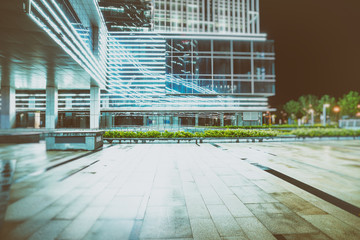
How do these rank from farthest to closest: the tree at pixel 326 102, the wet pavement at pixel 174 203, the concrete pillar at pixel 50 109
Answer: the tree at pixel 326 102
the concrete pillar at pixel 50 109
the wet pavement at pixel 174 203

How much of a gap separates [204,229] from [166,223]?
0.81 metres

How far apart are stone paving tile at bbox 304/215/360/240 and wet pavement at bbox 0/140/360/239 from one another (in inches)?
0.7

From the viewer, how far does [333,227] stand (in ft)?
13.4

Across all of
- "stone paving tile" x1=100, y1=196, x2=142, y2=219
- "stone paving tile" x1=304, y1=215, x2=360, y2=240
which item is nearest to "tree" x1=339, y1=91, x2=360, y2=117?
"stone paving tile" x1=304, y1=215, x2=360, y2=240

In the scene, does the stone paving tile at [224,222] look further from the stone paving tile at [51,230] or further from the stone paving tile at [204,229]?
the stone paving tile at [51,230]

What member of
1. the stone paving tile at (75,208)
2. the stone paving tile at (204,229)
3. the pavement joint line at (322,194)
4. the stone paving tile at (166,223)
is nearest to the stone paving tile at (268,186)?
the pavement joint line at (322,194)

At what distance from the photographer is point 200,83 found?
2506 inches

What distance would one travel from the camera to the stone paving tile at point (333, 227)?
378cm

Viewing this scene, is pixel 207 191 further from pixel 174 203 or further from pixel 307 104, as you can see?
pixel 307 104

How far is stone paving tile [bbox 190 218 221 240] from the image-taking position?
371 centimetres

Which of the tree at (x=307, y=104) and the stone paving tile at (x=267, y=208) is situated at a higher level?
the tree at (x=307, y=104)

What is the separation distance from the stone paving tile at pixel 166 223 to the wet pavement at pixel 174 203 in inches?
0.7

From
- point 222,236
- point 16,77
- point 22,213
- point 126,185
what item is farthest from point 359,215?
point 16,77

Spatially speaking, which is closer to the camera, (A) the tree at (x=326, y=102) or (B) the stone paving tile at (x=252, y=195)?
(B) the stone paving tile at (x=252, y=195)
